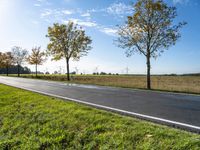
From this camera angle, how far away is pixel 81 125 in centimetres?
552

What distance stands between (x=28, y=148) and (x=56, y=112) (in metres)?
2.75

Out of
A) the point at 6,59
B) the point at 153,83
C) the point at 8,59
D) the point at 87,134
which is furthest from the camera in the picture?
the point at 6,59

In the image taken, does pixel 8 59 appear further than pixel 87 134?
Yes

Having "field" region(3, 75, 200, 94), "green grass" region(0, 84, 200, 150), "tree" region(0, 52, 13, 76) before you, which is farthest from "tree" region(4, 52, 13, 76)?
"green grass" region(0, 84, 200, 150)

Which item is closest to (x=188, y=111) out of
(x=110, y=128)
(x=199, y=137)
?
(x=199, y=137)

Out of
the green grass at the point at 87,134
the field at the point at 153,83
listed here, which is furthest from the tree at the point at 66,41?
the green grass at the point at 87,134

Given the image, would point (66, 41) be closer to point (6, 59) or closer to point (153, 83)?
point (153, 83)

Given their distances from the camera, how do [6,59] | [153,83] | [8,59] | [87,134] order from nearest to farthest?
[87,134] → [153,83] → [8,59] → [6,59]

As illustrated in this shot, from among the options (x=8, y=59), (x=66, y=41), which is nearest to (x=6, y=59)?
(x=8, y=59)

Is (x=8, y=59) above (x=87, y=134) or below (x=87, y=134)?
above

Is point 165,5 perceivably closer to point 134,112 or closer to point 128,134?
point 134,112

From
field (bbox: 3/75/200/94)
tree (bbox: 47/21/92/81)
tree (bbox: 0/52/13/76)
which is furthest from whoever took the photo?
tree (bbox: 0/52/13/76)

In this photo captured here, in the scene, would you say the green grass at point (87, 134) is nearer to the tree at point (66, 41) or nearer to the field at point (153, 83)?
the field at point (153, 83)

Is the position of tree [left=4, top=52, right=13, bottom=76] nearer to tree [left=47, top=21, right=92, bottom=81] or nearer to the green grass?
tree [left=47, top=21, right=92, bottom=81]
